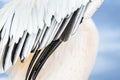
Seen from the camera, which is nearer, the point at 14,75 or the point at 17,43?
the point at 17,43

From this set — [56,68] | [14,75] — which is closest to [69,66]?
[56,68]

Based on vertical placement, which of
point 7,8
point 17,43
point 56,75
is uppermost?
point 7,8

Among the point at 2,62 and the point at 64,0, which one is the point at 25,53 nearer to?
the point at 2,62

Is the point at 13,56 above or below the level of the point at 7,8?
below
